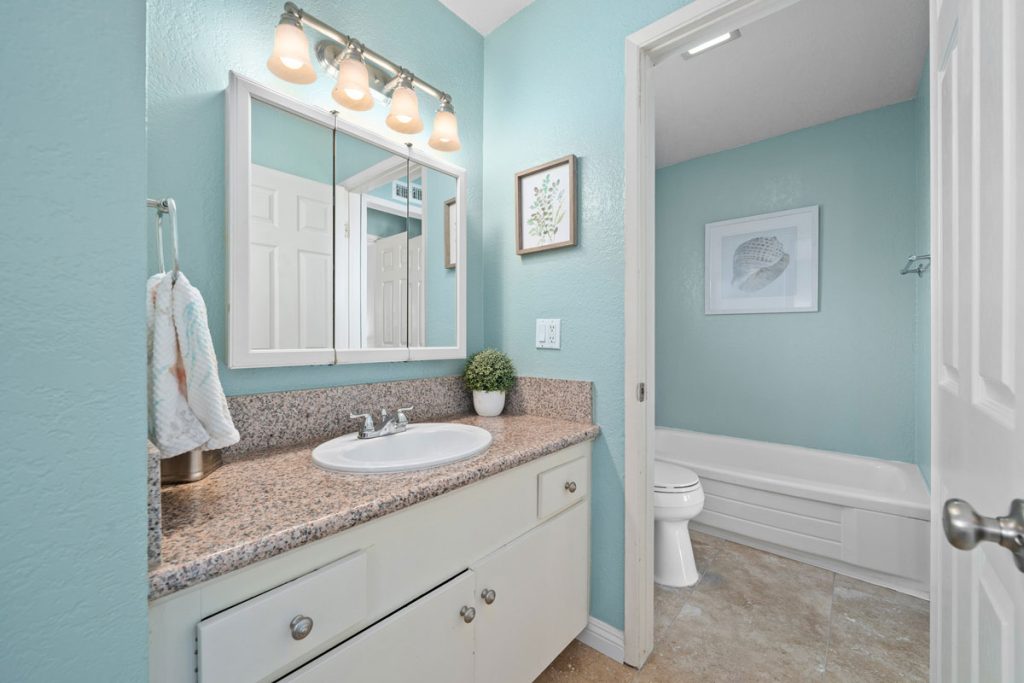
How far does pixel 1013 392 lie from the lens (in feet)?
1.46

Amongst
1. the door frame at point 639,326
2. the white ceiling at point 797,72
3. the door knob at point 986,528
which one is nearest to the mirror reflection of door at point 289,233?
the door frame at point 639,326

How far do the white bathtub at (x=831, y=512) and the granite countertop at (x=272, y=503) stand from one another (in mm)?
1686

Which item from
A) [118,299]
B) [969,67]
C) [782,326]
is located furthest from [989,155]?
[782,326]

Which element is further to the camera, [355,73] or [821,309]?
[821,309]

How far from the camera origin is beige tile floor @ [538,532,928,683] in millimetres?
1404

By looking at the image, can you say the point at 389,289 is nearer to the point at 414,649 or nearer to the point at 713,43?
the point at 414,649

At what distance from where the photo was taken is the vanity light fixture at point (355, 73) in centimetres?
114

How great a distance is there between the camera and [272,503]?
0.78 m

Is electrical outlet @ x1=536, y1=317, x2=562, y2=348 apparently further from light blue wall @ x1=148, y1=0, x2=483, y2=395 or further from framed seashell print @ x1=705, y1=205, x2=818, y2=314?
framed seashell print @ x1=705, y1=205, x2=818, y2=314

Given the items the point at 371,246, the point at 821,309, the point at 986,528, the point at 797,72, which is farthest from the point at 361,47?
the point at 821,309

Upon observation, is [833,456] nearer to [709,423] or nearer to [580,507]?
[709,423]

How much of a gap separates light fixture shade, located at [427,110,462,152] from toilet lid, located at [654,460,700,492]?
67.5 inches

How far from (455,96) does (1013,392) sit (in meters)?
1.84

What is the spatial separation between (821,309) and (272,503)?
305 centimetres
